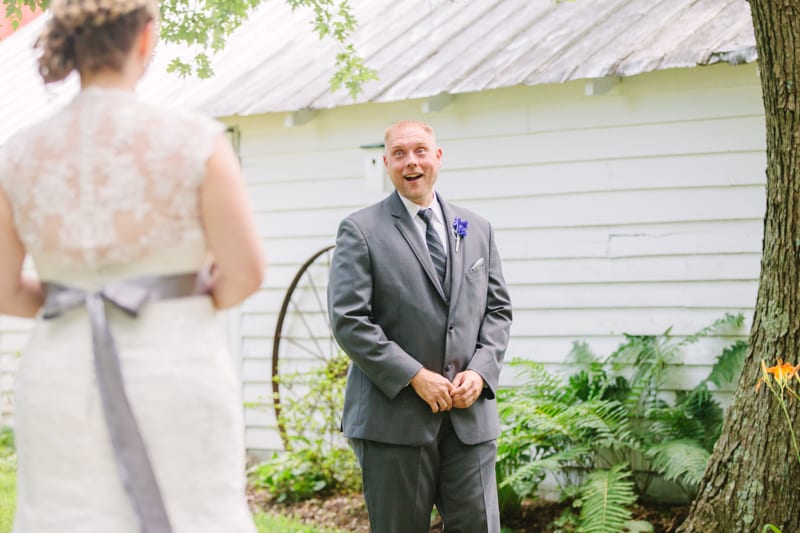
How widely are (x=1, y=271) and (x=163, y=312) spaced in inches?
15.2

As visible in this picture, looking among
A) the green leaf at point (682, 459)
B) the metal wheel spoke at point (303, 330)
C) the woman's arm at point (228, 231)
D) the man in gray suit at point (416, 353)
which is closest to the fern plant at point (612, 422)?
the green leaf at point (682, 459)

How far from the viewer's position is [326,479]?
723 centimetres

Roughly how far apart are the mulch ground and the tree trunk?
87cm

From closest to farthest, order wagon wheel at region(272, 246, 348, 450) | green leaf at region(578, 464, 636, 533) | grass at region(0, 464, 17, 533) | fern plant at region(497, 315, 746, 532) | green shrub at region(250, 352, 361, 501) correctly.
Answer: green leaf at region(578, 464, 636, 533) → fern plant at region(497, 315, 746, 532) → grass at region(0, 464, 17, 533) → green shrub at region(250, 352, 361, 501) → wagon wheel at region(272, 246, 348, 450)

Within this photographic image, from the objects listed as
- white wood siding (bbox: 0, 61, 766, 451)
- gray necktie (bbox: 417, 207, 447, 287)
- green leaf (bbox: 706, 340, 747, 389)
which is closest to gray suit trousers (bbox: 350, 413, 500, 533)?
gray necktie (bbox: 417, 207, 447, 287)

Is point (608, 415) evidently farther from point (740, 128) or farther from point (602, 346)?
point (740, 128)

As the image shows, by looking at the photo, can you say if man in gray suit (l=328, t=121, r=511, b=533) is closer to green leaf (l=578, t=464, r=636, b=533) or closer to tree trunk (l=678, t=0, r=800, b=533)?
tree trunk (l=678, t=0, r=800, b=533)

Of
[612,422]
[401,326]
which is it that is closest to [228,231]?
[401,326]

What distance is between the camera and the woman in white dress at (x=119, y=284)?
2.38 metres

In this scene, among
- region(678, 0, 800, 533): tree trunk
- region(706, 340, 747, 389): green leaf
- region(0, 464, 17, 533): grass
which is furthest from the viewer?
region(0, 464, 17, 533): grass

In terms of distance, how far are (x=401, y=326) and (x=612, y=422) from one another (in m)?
2.44

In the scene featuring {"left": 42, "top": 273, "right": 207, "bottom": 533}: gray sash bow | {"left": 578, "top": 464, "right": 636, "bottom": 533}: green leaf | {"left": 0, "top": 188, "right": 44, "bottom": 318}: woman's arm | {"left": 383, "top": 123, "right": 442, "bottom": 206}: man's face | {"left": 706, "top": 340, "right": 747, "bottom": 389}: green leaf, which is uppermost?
{"left": 383, "top": 123, "right": 442, "bottom": 206}: man's face

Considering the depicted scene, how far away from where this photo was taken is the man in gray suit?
4008 millimetres

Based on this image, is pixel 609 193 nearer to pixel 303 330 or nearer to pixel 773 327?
pixel 773 327
